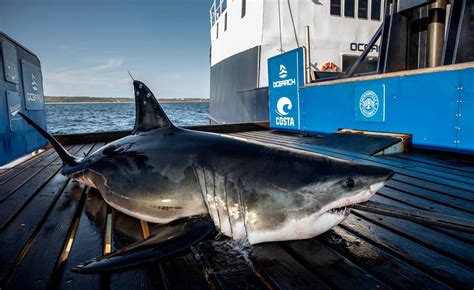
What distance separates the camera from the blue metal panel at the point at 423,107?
4.52 metres

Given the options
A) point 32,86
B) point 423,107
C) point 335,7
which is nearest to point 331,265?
point 423,107

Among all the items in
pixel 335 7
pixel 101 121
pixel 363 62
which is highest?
pixel 335 7

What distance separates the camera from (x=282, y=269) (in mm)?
1674

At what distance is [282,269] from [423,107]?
4.63m

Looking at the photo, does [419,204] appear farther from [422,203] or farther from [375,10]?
[375,10]

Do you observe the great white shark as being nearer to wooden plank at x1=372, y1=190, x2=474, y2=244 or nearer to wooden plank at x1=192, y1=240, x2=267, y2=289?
wooden plank at x1=192, y1=240, x2=267, y2=289

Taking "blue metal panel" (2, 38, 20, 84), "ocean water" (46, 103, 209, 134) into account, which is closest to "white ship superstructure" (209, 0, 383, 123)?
"blue metal panel" (2, 38, 20, 84)

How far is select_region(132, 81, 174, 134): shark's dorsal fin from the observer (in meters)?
3.02

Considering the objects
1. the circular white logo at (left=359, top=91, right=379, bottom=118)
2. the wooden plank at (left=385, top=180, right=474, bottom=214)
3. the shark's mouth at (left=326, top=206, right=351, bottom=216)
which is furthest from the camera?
the circular white logo at (left=359, top=91, right=379, bottom=118)

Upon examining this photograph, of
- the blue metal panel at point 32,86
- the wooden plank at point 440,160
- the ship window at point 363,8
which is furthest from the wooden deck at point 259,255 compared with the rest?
the ship window at point 363,8

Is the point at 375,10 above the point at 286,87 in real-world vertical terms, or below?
above

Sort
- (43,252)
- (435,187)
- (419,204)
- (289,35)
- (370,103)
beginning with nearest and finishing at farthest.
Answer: (43,252) < (419,204) < (435,187) < (370,103) < (289,35)

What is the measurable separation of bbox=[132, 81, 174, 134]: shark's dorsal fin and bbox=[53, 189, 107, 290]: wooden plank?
2.77 feet

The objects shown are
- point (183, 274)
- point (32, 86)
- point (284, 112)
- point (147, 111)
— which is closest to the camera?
point (183, 274)
